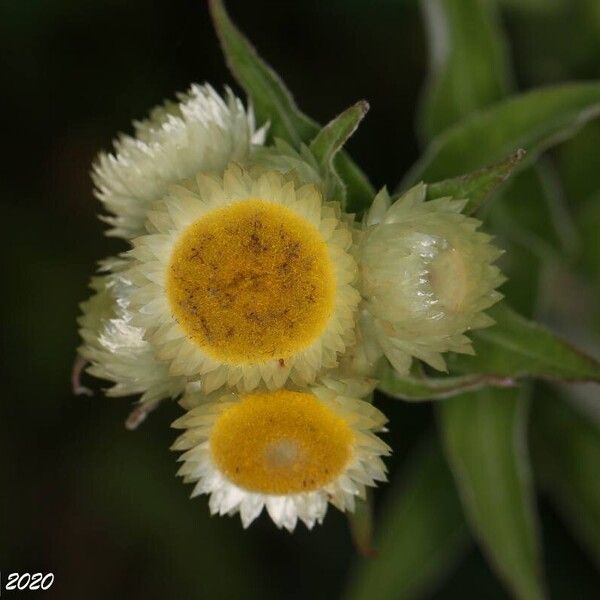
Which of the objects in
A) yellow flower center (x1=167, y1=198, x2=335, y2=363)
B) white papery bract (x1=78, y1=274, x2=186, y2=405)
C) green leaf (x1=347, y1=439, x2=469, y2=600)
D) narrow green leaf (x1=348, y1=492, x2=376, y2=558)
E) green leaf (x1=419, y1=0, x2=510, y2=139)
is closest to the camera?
yellow flower center (x1=167, y1=198, x2=335, y2=363)

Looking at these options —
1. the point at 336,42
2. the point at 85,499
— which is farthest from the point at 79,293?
the point at 336,42

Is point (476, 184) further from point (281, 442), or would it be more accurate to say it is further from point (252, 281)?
point (281, 442)

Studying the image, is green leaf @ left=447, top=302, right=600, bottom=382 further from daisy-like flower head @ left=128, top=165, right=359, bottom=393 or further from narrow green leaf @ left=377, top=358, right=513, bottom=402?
daisy-like flower head @ left=128, top=165, right=359, bottom=393

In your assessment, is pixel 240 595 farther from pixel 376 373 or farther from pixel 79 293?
pixel 376 373

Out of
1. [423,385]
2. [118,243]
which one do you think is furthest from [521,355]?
[118,243]

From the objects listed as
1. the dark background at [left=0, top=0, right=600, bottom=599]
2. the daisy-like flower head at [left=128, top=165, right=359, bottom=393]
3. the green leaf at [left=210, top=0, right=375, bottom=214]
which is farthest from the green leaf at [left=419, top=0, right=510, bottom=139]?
the daisy-like flower head at [left=128, top=165, right=359, bottom=393]

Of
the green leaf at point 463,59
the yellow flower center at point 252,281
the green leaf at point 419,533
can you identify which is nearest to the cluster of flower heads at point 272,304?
the yellow flower center at point 252,281
